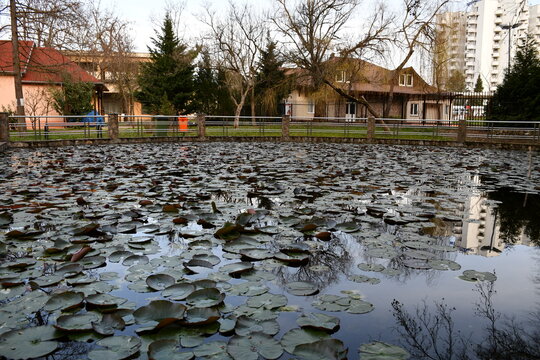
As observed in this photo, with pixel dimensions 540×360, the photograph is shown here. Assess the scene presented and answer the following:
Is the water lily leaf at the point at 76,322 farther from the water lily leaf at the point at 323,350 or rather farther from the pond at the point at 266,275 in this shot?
the water lily leaf at the point at 323,350

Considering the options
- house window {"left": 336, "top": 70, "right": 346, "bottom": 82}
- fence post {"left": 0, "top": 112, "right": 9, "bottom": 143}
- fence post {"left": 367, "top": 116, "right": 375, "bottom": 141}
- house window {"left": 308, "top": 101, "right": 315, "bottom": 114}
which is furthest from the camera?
house window {"left": 308, "top": 101, "right": 315, "bottom": 114}

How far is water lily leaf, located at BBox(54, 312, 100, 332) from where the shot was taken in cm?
209

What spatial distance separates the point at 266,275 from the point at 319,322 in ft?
2.40

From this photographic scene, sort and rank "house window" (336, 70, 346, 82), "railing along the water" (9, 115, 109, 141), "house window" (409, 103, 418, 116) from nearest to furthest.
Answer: "railing along the water" (9, 115, 109, 141)
"house window" (336, 70, 346, 82)
"house window" (409, 103, 418, 116)

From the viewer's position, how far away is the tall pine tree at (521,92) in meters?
20.8

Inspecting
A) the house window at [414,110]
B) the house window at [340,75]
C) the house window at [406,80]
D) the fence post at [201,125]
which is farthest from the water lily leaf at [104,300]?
the house window at [406,80]

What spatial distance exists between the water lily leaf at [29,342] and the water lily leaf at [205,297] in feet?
2.19

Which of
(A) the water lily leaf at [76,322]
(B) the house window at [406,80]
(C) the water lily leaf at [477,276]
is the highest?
(B) the house window at [406,80]

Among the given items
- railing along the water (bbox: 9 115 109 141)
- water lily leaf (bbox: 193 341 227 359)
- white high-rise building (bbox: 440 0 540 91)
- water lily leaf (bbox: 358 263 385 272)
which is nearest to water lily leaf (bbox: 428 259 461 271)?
water lily leaf (bbox: 358 263 385 272)

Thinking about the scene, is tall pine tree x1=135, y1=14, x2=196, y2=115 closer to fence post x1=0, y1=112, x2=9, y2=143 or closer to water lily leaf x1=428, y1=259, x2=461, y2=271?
fence post x1=0, y1=112, x2=9, y2=143

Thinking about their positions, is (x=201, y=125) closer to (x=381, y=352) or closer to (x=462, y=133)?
(x=462, y=133)

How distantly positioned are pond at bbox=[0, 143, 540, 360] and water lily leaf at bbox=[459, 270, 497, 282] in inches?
0.5

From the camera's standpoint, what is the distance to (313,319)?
2.28 m

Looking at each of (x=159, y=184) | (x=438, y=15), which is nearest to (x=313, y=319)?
(x=159, y=184)
